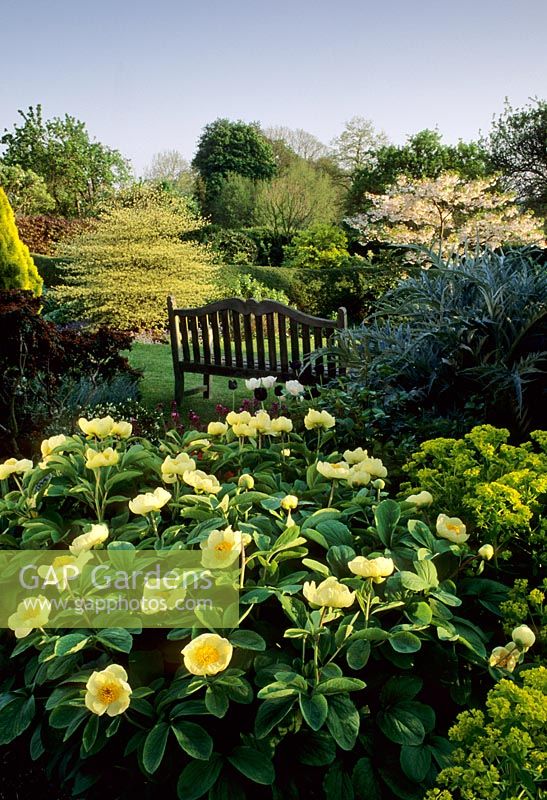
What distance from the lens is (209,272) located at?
41.0 feet

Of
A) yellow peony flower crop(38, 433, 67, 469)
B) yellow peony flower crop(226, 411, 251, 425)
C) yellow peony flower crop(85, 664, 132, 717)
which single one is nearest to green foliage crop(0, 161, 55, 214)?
yellow peony flower crop(38, 433, 67, 469)

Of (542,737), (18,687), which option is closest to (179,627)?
(18,687)

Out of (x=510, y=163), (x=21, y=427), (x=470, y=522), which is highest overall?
(x=510, y=163)

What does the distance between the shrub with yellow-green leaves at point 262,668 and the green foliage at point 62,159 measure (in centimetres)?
2530

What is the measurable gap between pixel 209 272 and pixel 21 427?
8.50 metres

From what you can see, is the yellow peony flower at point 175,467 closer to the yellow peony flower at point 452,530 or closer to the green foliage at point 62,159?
the yellow peony flower at point 452,530

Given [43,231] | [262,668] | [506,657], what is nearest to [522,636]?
[506,657]

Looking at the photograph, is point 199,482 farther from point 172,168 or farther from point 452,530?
point 172,168

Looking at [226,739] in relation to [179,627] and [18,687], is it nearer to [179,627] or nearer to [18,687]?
[179,627]

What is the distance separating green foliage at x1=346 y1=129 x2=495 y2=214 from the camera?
20469 mm

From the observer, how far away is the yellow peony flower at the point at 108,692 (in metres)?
0.95

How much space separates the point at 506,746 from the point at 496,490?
1.98 feet

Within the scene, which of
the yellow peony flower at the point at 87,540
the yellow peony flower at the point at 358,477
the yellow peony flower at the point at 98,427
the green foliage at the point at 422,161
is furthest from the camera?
the green foliage at the point at 422,161

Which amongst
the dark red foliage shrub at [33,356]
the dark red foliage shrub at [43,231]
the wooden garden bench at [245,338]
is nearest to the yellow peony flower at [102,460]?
the dark red foliage shrub at [33,356]
